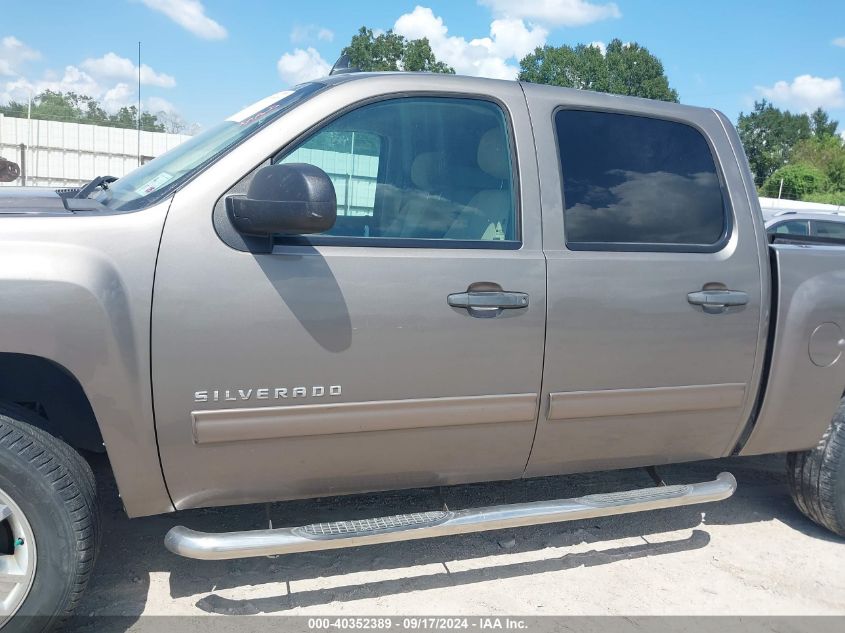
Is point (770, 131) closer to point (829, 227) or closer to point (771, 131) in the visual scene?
point (771, 131)

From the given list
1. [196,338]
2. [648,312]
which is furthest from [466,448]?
[196,338]

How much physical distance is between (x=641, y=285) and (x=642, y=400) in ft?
1.50

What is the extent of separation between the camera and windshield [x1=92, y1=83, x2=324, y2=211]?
249 centimetres

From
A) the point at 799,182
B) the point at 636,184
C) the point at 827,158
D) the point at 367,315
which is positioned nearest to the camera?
the point at 367,315

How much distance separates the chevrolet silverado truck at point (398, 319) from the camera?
2.25m

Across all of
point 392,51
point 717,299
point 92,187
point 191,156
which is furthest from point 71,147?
point 392,51

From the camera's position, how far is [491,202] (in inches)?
110

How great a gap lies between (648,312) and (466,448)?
2.88 feet

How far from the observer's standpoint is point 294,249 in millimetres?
2416

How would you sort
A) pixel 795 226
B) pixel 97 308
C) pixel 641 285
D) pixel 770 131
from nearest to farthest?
pixel 97 308 → pixel 641 285 → pixel 795 226 → pixel 770 131

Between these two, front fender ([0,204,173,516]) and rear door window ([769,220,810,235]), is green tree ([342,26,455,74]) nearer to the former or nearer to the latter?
rear door window ([769,220,810,235])

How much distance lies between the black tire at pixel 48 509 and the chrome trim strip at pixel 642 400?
1.65m

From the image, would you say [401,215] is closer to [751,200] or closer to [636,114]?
[636,114]

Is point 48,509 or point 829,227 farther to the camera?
point 829,227
